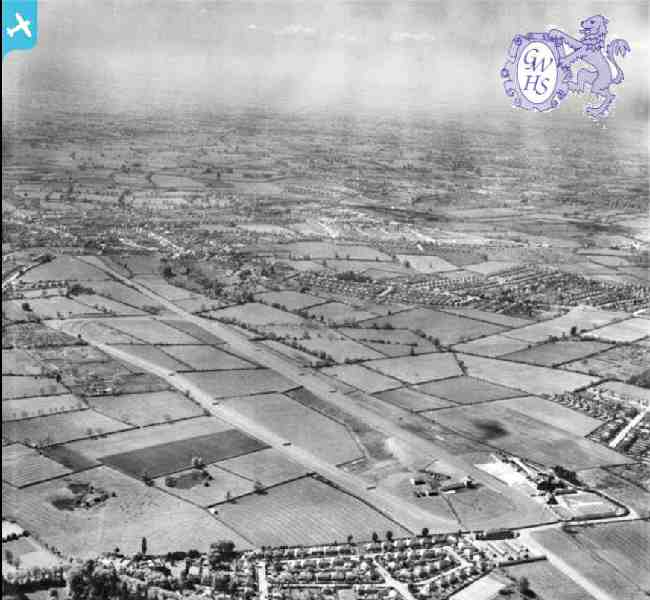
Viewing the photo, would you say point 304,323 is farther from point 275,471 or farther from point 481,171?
point 481,171

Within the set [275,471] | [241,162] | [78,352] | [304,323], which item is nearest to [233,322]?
[304,323]

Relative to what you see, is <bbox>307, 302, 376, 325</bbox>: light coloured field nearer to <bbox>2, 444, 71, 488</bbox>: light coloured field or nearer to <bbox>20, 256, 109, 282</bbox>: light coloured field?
<bbox>20, 256, 109, 282</bbox>: light coloured field

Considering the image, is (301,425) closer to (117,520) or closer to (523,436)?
(523,436)

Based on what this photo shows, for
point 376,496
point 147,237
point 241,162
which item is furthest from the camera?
point 241,162

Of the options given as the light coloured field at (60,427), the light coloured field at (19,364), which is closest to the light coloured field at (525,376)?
the light coloured field at (60,427)

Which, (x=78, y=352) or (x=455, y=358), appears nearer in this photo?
(x=78, y=352)

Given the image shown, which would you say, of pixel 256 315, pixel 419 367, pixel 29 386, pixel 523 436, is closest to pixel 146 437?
pixel 29 386

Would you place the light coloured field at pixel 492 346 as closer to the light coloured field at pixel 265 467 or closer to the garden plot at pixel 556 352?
the garden plot at pixel 556 352
